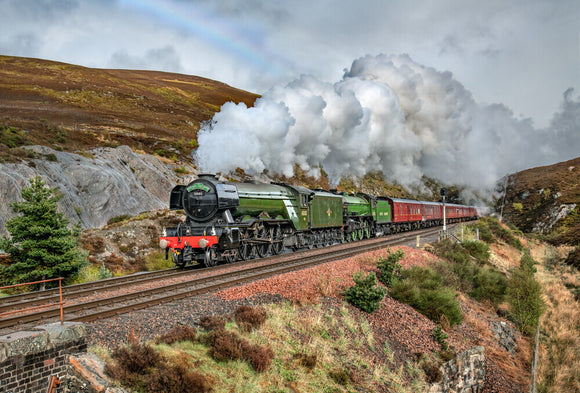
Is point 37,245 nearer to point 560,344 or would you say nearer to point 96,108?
point 560,344

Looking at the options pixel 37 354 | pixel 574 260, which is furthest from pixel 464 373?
pixel 574 260

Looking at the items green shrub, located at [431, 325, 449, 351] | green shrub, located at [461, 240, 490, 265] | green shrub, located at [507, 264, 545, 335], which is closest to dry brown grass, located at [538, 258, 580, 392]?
green shrub, located at [507, 264, 545, 335]

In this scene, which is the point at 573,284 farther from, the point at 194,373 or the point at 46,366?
the point at 46,366

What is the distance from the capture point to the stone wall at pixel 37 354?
15.1 ft

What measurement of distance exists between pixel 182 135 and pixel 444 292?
45546 millimetres

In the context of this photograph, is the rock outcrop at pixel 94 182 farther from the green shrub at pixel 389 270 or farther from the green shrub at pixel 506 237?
the green shrub at pixel 506 237

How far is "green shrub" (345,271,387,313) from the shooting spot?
9570 millimetres

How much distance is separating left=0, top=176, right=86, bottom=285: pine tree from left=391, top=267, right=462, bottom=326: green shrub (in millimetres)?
10435

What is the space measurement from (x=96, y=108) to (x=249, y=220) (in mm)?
52756

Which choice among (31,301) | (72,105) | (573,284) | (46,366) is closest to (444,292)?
(46,366)

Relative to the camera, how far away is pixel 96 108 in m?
58.3

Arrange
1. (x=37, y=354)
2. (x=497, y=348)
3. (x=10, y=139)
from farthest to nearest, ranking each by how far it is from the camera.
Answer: (x=10, y=139)
(x=497, y=348)
(x=37, y=354)

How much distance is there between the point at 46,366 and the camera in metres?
4.98

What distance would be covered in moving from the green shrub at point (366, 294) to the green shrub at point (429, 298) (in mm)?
1808
